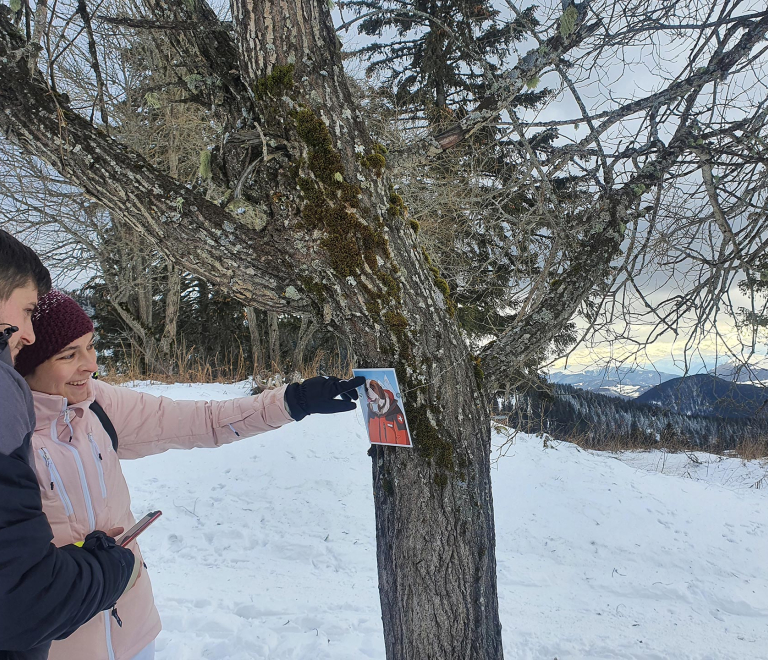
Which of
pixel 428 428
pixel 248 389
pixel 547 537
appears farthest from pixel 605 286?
pixel 248 389

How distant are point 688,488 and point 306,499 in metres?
5.20

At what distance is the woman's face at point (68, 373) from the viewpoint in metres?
1.42

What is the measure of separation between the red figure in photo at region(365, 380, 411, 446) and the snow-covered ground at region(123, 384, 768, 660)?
2.08 meters

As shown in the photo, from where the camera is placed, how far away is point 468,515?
6.03 feet

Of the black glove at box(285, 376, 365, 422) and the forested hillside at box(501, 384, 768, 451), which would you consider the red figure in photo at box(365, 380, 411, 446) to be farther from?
the forested hillside at box(501, 384, 768, 451)

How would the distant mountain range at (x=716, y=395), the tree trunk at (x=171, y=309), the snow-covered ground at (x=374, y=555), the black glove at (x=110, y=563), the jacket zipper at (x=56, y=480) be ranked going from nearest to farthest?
the black glove at (x=110, y=563), the jacket zipper at (x=56, y=480), the distant mountain range at (x=716, y=395), the snow-covered ground at (x=374, y=555), the tree trunk at (x=171, y=309)

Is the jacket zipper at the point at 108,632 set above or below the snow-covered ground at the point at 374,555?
above

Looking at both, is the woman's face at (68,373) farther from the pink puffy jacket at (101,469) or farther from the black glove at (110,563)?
the black glove at (110,563)

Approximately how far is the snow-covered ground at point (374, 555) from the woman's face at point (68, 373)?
2239mm

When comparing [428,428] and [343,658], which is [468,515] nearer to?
[428,428]

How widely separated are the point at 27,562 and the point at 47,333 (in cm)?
75

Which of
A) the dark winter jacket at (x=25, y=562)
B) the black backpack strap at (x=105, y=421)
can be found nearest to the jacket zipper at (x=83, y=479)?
the black backpack strap at (x=105, y=421)

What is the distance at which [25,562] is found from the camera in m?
0.89

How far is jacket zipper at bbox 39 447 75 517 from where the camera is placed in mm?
1284
